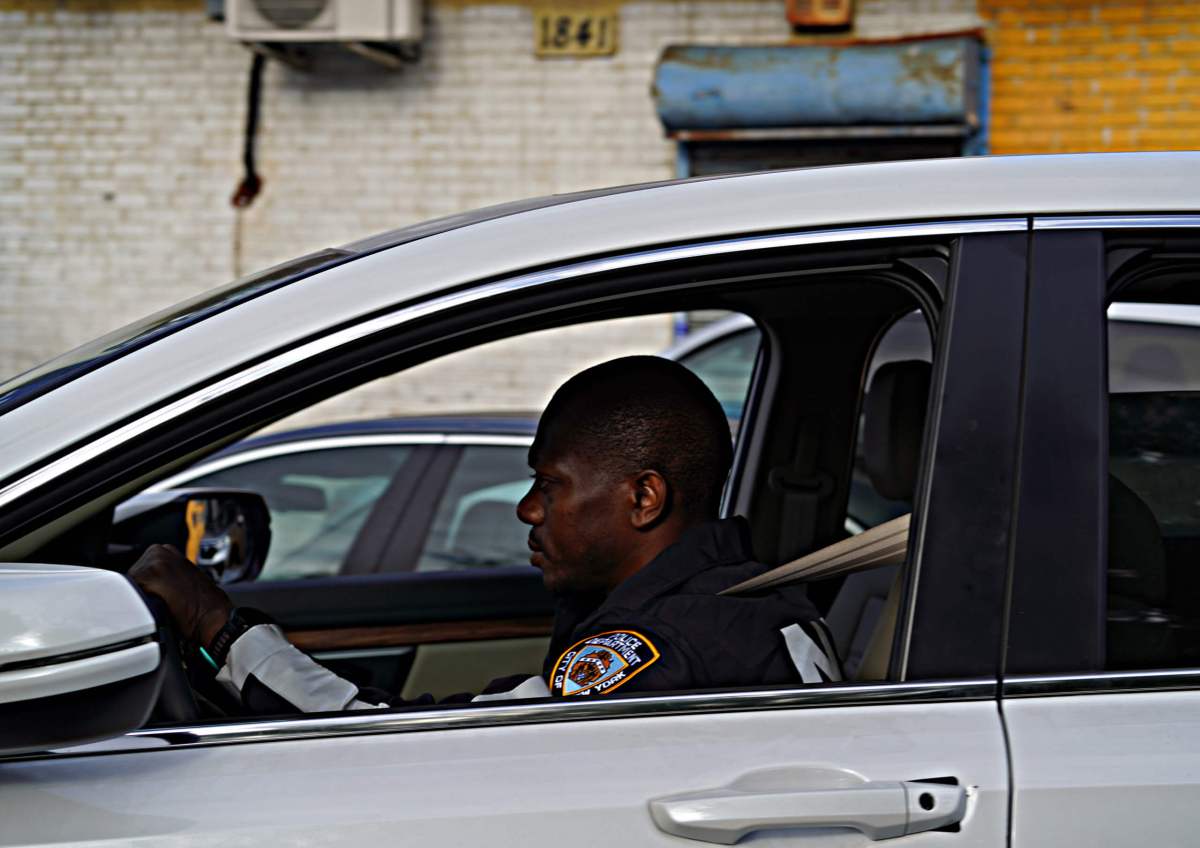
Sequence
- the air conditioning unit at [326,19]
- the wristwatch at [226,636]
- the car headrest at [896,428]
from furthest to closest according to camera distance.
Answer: the air conditioning unit at [326,19], the car headrest at [896,428], the wristwatch at [226,636]

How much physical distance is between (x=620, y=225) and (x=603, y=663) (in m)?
0.47

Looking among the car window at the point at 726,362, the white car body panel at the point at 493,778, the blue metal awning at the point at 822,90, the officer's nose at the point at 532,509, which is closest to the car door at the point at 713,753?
the white car body panel at the point at 493,778

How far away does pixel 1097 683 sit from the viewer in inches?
55.1

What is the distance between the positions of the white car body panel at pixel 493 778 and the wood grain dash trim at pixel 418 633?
65.6 inches

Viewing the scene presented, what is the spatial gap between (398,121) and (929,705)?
27.3 feet

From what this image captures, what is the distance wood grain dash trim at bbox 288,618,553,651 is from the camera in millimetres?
3064

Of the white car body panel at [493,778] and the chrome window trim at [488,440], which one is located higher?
the white car body panel at [493,778]

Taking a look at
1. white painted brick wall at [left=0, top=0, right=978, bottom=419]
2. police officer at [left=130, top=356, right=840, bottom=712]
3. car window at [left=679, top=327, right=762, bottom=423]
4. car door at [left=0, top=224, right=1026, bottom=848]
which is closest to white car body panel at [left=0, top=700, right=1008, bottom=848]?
car door at [left=0, top=224, right=1026, bottom=848]

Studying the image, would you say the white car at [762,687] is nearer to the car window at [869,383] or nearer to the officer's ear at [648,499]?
the car window at [869,383]

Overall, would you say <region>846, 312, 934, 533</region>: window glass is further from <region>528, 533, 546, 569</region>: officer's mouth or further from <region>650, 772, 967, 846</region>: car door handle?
<region>650, 772, 967, 846</region>: car door handle

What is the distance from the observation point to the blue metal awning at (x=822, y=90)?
8227mm

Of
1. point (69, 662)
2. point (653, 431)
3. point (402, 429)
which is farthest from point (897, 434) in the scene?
point (402, 429)

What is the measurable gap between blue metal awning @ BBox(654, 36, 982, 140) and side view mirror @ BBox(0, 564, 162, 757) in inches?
299

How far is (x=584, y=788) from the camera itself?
1.33m
